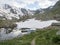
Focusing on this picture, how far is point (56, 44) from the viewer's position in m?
87.8

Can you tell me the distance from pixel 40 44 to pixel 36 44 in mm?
2208

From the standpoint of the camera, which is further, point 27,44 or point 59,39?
point 27,44

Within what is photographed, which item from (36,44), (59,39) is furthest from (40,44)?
(59,39)

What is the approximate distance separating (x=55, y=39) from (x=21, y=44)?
18.0 m

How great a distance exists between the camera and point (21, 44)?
99.1 m

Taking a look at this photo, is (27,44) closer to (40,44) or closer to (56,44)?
(40,44)

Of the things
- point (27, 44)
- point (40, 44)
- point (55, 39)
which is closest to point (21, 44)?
point (27, 44)

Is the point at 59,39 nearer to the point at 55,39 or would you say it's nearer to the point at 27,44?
the point at 55,39

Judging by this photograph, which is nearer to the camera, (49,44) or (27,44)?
(49,44)

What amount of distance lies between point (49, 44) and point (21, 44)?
611 inches

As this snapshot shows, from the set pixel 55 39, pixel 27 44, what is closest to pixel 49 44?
pixel 55 39

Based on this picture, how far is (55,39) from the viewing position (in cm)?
9369

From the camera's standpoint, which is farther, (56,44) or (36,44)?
(36,44)

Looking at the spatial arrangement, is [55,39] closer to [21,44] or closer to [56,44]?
[56,44]
